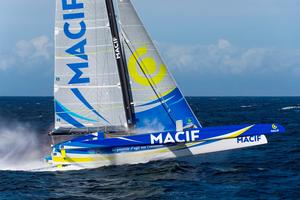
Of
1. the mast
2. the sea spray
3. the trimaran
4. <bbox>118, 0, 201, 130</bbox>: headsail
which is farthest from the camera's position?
the sea spray

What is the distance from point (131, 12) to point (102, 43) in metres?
1.91

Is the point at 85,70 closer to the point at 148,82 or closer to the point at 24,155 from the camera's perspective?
the point at 148,82

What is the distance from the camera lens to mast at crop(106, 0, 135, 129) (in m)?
22.3

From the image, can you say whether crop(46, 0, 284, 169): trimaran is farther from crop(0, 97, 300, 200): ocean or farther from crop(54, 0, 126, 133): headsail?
A: crop(0, 97, 300, 200): ocean

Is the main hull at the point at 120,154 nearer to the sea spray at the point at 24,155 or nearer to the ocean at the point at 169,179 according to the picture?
the ocean at the point at 169,179

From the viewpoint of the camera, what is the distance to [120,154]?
2217 cm

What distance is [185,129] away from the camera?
22.4 metres

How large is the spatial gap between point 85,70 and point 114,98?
1.82 metres

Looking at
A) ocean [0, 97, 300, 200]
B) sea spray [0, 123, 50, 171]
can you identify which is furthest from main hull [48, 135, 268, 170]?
sea spray [0, 123, 50, 171]

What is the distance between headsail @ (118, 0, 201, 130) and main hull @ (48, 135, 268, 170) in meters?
1.38

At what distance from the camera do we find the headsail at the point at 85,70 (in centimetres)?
2197

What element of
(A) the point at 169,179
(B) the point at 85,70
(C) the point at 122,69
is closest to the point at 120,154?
(A) the point at 169,179

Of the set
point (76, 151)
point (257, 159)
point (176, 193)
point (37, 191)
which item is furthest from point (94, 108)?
point (257, 159)

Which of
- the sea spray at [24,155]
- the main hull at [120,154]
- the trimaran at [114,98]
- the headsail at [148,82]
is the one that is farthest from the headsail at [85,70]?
the sea spray at [24,155]
